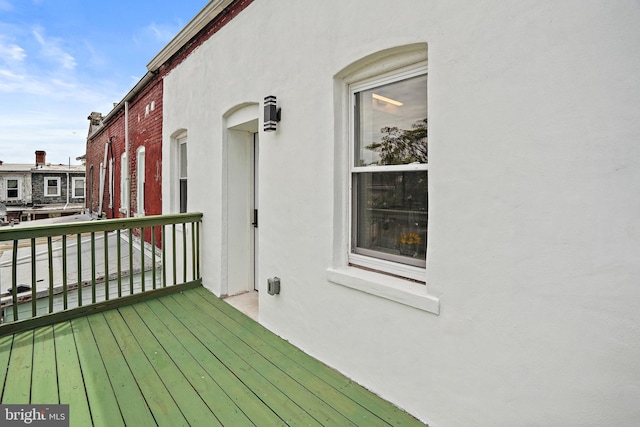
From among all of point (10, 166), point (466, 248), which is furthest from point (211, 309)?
point (10, 166)

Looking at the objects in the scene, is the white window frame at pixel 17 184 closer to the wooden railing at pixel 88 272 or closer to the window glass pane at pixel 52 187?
the window glass pane at pixel 52 187

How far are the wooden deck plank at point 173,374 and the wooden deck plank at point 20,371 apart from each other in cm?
79

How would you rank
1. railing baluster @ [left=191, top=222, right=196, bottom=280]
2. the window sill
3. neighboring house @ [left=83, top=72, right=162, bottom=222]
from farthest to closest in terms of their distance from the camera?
neighboring house @ [left=83, top=72, right=162, bottom=222]
railing baluster @ [left=191, top=222, right=196, bottom=280]
the window sill

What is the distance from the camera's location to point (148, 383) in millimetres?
2461

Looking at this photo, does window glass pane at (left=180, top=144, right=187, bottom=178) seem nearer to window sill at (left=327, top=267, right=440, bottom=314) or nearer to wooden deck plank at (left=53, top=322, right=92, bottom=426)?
wooden deck plank at (left=53, top=322, right=92, bottom=426)

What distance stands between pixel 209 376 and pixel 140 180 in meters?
7.23

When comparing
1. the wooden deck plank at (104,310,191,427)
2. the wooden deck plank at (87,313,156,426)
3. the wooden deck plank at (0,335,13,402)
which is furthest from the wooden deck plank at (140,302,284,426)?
the wooden deck plank at (0,335,13,402)

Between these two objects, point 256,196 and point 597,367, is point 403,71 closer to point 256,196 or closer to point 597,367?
point 597,367

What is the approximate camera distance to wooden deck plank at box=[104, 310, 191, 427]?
2107mm

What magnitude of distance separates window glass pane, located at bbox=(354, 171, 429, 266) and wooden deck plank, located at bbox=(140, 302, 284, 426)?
1.36 metres

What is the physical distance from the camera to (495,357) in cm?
174

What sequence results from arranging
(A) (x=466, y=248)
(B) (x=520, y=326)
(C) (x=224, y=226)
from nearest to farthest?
(B) (x=520, y=326) < (A) (x=466, y=248) < (C) (x=224, y=226)

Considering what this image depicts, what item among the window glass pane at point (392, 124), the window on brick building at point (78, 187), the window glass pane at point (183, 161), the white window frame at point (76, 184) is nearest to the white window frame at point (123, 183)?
the window glass pane at point (183, 161)

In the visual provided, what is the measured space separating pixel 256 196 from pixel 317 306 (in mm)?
2124
